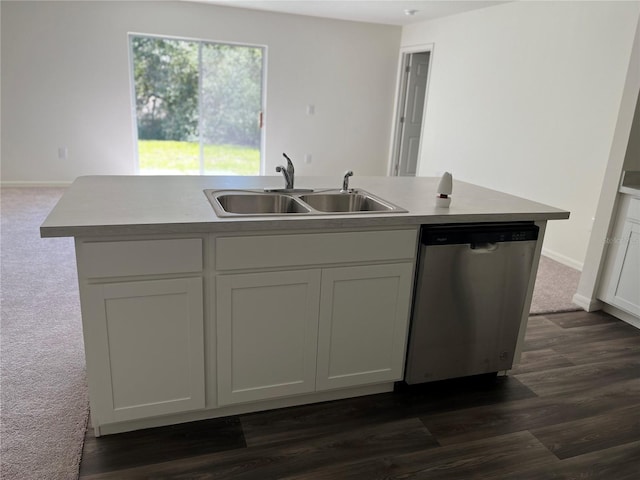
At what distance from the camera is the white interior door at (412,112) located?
7070 mm

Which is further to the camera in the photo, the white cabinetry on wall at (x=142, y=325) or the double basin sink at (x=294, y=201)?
the double basin sink at (x=294, y=201)

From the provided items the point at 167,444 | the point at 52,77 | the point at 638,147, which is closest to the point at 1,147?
the point at 52,77

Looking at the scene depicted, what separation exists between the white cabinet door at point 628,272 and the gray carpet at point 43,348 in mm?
324

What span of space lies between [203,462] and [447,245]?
1.28m

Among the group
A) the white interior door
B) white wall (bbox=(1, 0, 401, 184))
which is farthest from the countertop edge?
the white interior door

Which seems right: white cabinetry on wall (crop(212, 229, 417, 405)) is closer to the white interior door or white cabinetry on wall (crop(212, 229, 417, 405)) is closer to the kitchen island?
the kitchen island

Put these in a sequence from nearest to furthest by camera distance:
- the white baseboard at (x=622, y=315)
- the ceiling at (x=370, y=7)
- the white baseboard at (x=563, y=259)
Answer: the white baseboard at (x=622, y=315)
the white baseboard at (x=563, y=259)
the ceiling at (x=370, y=7)

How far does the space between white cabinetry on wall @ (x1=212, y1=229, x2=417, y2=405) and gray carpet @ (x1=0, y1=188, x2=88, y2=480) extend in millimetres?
623

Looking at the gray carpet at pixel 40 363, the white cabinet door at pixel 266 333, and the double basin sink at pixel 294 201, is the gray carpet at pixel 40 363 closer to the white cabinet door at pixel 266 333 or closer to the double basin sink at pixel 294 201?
the white cabinet door at pixel 266 333

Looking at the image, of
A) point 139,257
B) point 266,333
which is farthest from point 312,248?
point 139,257

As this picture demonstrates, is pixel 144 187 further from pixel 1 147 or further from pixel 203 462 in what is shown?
pixel 1 147

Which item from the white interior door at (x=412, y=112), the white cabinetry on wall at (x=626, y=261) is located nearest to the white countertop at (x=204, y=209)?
the white cabinetry on wall at (x=626, y=261)

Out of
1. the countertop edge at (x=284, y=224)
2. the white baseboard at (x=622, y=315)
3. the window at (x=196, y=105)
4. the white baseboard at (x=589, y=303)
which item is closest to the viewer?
the countertop edge at (x=284, y=224)

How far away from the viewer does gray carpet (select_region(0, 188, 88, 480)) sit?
5.67 feet
